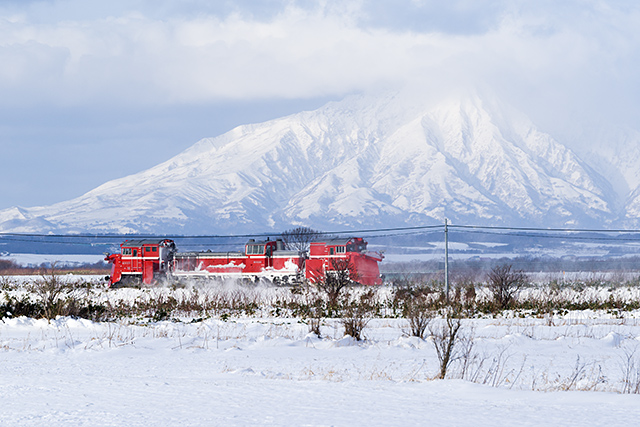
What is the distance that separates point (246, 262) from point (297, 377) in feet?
126

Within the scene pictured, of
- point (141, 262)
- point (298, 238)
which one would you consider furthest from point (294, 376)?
point (298, 238)

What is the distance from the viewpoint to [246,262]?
50688mm

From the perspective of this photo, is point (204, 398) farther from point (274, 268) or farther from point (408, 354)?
point (274, 268)

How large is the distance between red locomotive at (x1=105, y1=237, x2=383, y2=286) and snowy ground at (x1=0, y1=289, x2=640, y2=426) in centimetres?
2494

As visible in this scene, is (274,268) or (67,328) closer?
(67,328)

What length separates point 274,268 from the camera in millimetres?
50188

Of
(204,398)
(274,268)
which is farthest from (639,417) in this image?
(274,268)

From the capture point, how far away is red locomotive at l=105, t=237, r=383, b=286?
4797 centimetres

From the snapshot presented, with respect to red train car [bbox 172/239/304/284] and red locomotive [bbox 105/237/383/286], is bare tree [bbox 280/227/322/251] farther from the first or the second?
red locomotive [bbox 105/237/383/286]

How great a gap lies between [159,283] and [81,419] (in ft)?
143

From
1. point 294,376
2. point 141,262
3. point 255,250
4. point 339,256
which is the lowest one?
point 294,376

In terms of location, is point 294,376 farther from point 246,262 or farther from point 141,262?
point 141,262

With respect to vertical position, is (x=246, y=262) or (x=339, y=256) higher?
(x=339, y=256)

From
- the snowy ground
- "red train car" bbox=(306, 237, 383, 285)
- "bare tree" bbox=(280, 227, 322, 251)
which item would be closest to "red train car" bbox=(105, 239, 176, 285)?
"red train car" bbox=(306, 237, 383, 285)
